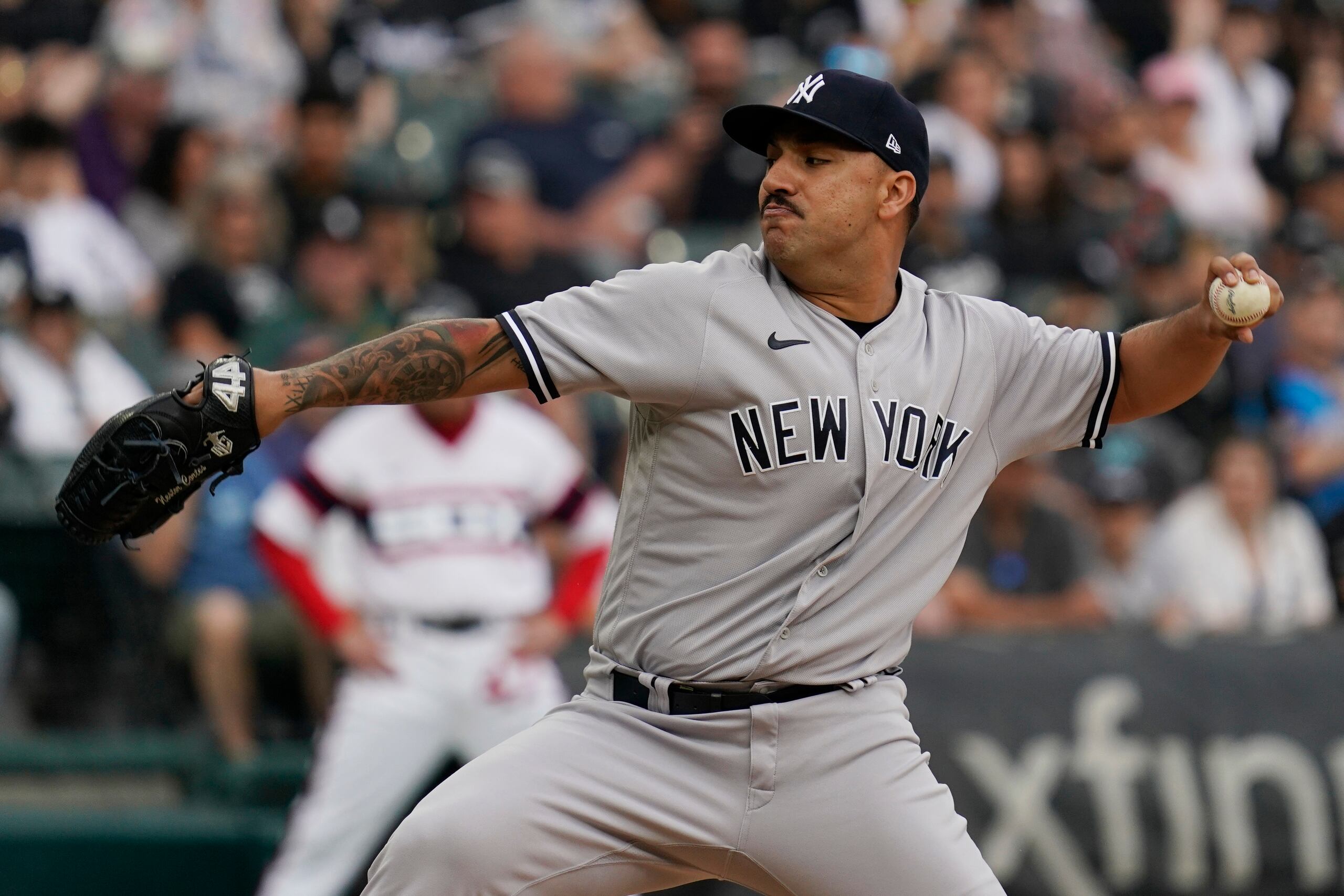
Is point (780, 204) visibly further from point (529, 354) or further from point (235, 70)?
point (235, 70)

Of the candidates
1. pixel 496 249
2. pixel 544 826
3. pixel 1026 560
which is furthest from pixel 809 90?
pixel 496 249

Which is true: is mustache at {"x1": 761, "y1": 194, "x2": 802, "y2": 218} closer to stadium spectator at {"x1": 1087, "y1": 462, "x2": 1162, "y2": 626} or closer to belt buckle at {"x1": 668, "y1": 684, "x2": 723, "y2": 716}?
belt buckle at {"x1": 668, "y1": 684, "x2": 723, "y2": 716}

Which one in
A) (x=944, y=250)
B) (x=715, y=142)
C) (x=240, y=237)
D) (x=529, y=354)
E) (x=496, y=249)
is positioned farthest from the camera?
(x=715, y=142)

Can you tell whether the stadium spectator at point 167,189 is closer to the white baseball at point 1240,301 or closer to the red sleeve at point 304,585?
the red sleeve at point 304,585

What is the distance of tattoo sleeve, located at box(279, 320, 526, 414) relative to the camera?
11.4ft

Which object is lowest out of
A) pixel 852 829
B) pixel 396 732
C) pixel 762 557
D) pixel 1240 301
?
pixel 396 732

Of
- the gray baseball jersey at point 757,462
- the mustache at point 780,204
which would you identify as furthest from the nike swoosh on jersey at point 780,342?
the mustache at point 780,204

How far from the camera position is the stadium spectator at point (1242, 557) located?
7.52 meters

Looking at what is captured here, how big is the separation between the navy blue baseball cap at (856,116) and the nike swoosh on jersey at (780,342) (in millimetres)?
426

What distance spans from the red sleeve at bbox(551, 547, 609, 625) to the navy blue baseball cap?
113 inches

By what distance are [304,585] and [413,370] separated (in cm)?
302

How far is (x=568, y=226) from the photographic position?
916cm

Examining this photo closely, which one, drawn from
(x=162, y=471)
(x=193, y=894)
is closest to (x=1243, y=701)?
(x=193, y=894)

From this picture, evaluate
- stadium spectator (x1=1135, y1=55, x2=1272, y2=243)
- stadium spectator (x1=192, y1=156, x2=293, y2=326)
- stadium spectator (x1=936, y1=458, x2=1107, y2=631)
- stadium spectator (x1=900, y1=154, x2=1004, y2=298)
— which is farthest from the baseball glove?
stadium spectator (x1=1135, y1=55, x2=1272, y2=243)
